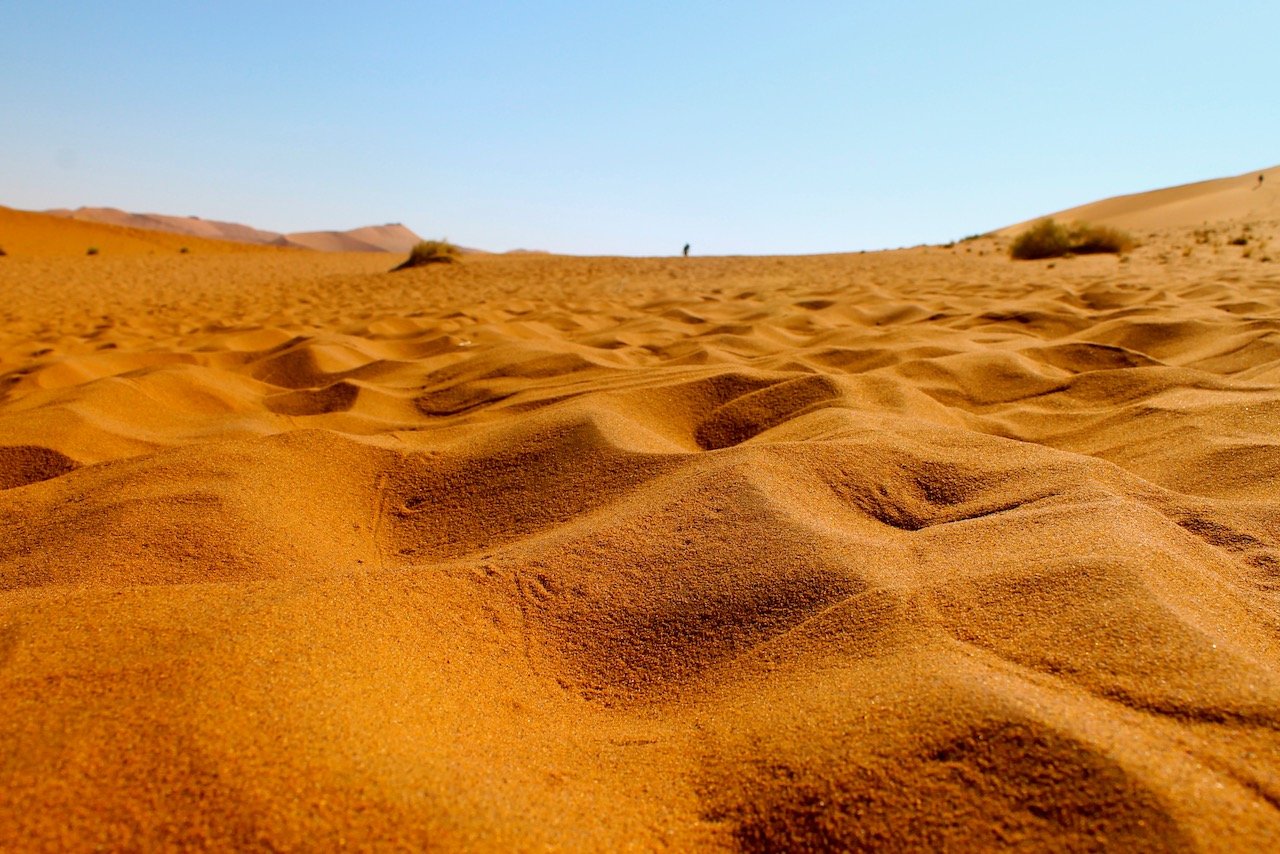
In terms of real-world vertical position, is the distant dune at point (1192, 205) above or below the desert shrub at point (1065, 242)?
above

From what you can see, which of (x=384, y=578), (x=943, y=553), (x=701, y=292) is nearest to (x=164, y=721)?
(x=384, y=578)

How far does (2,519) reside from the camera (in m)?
1.44

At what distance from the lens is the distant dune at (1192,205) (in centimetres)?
1523

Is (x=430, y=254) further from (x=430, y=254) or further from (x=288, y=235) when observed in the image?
(x=288, y=235)

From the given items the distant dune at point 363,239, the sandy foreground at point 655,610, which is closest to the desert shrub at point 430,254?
the sandy foreground at point 655,610

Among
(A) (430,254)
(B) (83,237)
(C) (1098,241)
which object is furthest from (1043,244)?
(B) (83,237)

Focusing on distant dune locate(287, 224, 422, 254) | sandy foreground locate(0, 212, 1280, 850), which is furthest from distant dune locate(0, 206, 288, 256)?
distant dune locate(287, 224, 422, 254)

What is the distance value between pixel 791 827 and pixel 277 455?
1.45 m

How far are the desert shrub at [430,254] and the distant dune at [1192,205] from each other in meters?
12.8

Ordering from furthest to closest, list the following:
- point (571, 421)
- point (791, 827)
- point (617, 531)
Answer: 1. point (571, 421)
2. point (617, 531)
3. point (791, 827)

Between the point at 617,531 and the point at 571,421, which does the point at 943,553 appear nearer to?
the point at 617,531

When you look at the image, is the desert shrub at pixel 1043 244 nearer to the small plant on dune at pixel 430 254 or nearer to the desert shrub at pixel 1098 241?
the desert shrub at pixel 1098 241

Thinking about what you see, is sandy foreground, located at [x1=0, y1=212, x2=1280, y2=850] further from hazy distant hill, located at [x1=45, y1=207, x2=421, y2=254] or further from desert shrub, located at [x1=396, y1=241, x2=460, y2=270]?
hazy distant hill, located at [x1=45, y1=207, x2=421, y2=254]

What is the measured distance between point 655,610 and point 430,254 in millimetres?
10193
